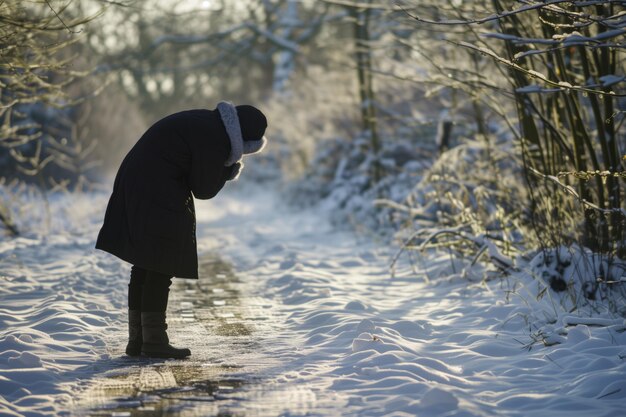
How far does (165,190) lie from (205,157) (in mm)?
337

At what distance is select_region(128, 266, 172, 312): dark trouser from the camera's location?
517cm

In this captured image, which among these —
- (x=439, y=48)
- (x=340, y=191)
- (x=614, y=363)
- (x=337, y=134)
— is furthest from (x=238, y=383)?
(x=337, y=134)

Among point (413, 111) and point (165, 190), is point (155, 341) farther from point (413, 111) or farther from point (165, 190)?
point (413, 111)

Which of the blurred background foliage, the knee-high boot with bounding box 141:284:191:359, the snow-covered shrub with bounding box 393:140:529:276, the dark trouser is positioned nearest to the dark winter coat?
the dark trouser

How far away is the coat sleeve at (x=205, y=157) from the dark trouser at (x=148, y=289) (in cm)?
62

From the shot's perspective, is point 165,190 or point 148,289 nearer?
point 165,190

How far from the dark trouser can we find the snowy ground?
0.39 m

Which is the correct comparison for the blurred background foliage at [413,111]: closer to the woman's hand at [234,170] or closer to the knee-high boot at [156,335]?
the woman's hand at [234,170]

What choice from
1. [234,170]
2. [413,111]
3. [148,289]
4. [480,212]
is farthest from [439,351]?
[413,111]

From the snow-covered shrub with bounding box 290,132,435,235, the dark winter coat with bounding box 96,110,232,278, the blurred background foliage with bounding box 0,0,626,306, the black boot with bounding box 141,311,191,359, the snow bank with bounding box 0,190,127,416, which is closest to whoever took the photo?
the snow bank with bounding box 0,190,127,416

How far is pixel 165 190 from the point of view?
16.5 feet

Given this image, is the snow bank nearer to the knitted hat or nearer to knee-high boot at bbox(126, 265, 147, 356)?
knee-high boot at bbox(126, 265, 147, 356)

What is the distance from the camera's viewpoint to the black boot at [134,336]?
5219 mm

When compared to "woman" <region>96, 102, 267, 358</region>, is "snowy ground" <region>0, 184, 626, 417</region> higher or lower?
lower
